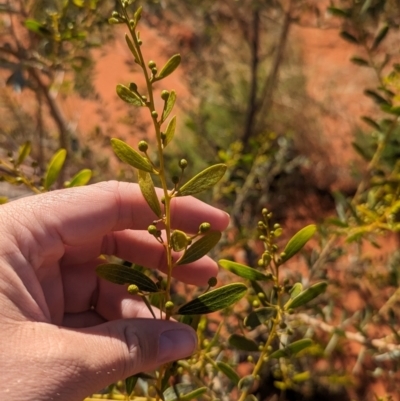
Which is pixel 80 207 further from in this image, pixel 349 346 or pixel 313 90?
pixel 313 90

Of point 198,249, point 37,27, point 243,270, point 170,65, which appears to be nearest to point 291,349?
point 243,270

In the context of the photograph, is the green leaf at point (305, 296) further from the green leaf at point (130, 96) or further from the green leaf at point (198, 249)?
the green leaf at point (130, 96)

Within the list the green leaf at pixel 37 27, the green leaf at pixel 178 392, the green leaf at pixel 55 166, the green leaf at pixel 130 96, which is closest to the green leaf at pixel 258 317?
the green leaf at pixel 178 392

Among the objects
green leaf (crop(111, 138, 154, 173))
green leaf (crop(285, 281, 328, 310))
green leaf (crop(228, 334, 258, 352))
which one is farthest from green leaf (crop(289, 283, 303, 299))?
green leaf (crop(111, 138, 154, 173))

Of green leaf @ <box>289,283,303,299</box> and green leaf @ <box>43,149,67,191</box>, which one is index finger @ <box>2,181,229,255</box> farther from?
green leaf @ <box>289,283,303,299</box>

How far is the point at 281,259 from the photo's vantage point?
3.74 feet

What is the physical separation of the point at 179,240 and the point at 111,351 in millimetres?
370

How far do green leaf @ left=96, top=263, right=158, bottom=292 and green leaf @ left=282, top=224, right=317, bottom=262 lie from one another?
0.34m

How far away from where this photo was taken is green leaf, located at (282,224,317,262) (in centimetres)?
118

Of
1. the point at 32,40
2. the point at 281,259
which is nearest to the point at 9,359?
the point at 281,259

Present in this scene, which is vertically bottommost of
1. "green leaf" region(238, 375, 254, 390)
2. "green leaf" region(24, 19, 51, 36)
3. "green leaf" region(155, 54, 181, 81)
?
"green leaf" region(238, 375, 254, 390)

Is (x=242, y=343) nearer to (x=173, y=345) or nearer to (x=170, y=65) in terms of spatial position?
(x=173, y=345)

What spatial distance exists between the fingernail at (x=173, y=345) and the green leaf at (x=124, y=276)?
0.17 m

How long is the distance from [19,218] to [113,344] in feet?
1.42
